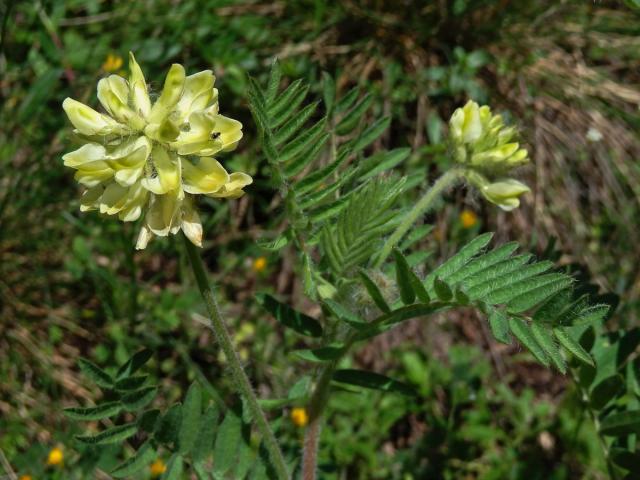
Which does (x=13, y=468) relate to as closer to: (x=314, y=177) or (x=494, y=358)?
(x=314, y=177)

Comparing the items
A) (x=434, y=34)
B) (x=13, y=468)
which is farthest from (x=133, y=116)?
(x=434, y=34)

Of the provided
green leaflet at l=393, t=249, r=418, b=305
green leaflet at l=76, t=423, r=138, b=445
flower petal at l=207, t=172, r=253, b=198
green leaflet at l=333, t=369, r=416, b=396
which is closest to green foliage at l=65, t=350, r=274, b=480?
green leaflet at l=76, t=423, r=138, b=445

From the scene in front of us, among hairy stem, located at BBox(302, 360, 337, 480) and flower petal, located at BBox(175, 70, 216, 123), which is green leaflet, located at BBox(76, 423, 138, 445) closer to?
hairy stem, located at BBox(302, 360, 337, 480)

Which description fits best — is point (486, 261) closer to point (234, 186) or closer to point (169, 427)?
point (234, 186)

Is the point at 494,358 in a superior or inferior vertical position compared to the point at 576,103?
inferior

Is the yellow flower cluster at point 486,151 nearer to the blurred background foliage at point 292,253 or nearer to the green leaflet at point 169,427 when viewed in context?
the green leaflet at point 169,427

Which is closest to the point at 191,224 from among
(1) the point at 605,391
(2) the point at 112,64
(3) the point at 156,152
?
(3) the point at 156,152

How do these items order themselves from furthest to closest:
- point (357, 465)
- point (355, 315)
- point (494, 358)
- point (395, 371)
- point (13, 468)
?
point (494, 358) < point (395, 371) < point (357, 465) < point (13, 468) < point (355, 315)

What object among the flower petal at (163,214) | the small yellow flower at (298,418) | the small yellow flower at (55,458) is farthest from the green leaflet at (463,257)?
the small yellow flower at (55,458)
